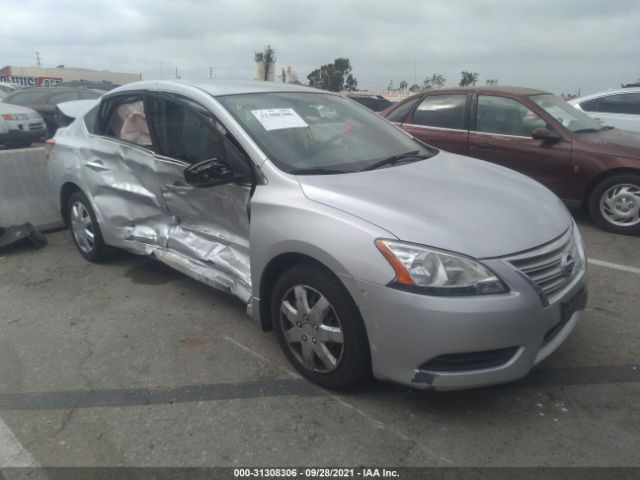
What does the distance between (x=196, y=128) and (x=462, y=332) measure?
225cm

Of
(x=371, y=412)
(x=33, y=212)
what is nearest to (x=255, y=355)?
(x=371, y=412)

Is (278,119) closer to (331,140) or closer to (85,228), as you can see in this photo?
(331,140)

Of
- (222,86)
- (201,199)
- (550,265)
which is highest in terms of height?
(222,86)

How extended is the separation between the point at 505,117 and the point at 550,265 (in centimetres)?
414

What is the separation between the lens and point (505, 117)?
6.13m

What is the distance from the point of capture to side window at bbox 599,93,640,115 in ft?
25.0

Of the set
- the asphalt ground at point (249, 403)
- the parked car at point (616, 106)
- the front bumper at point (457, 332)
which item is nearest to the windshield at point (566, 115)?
the parked car at point (616, 106)

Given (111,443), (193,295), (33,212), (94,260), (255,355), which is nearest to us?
(111,443)

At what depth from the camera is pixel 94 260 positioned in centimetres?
468

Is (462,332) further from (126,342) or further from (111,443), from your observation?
(126,342)

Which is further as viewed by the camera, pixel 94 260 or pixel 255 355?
pixel 94 260

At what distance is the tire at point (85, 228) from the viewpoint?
448 cm

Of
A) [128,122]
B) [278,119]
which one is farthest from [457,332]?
[128,122]

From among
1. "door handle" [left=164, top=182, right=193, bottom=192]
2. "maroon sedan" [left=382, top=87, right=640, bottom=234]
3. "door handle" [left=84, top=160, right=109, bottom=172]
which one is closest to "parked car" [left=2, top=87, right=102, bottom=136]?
"door handle" [left=84, top=160, right=109, bottom=172]
